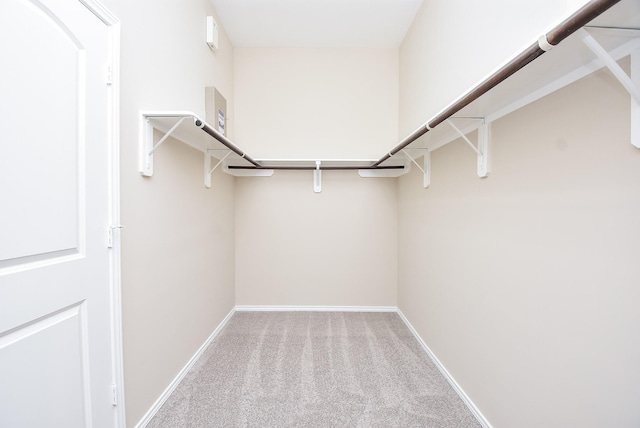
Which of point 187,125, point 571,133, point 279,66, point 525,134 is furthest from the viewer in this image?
Answer: point 279,66

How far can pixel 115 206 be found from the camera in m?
1.22

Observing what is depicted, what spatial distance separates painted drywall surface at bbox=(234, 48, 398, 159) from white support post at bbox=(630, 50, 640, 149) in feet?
7.42

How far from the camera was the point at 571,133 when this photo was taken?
0.98m

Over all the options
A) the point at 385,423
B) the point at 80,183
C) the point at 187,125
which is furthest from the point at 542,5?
the point at 385,423

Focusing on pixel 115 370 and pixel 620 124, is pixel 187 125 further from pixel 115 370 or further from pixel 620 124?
pixel 620 124

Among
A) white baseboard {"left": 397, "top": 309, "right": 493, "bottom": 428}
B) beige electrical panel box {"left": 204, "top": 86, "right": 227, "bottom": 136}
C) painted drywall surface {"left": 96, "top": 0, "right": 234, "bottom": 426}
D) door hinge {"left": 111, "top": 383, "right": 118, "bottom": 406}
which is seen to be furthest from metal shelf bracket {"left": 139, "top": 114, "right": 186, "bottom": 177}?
white baseboard {"left": 397, "top": 309, "right": 493, "bottom": 428}

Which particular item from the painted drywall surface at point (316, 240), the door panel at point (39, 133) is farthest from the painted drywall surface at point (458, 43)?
the door panel at point (39, 133)

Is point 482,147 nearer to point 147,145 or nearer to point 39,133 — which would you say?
point 147,145

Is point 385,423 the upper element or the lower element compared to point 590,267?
lower

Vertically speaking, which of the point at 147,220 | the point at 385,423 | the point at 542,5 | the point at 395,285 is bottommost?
the point at 385,423

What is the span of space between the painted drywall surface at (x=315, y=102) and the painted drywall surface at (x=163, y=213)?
62 centimetres

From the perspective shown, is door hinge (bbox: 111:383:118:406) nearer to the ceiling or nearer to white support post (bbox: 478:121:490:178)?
white support post (bbox: 478:121:490:178)

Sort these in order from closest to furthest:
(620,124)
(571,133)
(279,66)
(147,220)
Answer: (620,124), (571,133), (147,220), (279,66)

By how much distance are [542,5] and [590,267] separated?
1021mm
